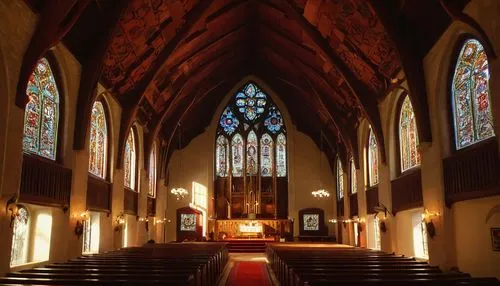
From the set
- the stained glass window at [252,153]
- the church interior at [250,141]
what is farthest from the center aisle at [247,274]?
the stained glass window at [252,153]

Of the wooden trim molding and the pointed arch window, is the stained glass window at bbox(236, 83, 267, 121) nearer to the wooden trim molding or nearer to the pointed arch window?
the pointed arch window

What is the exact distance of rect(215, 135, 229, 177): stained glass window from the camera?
33.4 m

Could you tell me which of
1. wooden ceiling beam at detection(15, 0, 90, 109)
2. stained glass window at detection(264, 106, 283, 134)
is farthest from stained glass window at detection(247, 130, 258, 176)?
wooden ceiling beam at detection(15, 0, 90, 109)

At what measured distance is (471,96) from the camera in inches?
493

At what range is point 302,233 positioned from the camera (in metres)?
32.0

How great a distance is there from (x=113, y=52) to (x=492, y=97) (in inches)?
504

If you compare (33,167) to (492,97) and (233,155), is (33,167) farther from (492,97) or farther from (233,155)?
(233,155)

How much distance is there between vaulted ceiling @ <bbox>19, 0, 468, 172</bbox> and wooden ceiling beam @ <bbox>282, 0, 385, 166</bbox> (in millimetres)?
44

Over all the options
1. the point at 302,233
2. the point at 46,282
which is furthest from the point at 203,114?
the point at 46,282

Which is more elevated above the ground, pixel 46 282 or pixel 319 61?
pixel 319 61

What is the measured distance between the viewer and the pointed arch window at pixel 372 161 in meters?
21.7

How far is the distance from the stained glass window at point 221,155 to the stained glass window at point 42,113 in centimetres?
1886

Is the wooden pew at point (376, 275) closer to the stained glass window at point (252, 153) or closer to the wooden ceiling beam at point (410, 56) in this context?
the wooden ceiling beam at point (410, 56)

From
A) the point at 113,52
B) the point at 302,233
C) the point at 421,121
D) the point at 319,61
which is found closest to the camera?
the point at 421,121
